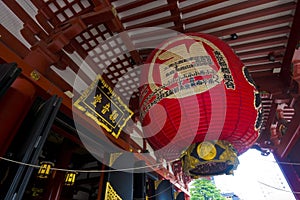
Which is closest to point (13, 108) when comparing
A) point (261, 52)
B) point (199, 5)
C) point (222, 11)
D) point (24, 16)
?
point (24, 16)

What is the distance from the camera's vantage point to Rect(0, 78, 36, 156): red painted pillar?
53.6 inches

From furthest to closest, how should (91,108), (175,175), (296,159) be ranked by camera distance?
(175,175), (296,159), (91,108)

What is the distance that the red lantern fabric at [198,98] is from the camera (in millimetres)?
1334

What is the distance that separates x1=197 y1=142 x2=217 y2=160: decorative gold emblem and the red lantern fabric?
2.3 inches

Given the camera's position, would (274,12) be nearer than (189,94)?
No

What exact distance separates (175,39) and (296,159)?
15.6 feet

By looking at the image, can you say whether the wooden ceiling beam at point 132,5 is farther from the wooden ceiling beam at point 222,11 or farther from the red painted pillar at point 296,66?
the red painted pillar at point 296,66

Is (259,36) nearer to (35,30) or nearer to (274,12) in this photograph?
(274,12)

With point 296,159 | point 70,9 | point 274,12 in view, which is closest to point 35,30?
point 70,9

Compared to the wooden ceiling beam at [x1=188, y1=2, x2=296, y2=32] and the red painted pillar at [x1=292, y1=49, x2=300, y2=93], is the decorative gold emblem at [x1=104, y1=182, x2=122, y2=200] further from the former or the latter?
the red painted pillar at [x1=292, y1=49, x2=300, y2=93]

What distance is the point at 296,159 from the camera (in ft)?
14.2

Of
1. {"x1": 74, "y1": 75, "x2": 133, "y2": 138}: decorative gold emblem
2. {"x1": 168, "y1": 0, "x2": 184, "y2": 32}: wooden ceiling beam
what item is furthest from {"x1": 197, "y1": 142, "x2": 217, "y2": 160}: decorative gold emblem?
{"x1": 168, "y1": 0, "x2": 184, "y2": 32}: wooden ceiling beam

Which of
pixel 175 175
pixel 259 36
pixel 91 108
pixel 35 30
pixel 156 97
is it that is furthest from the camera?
pixel 175 175

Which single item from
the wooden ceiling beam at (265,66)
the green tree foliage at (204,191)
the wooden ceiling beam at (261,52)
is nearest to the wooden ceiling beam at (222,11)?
the wooden ceiling beam at (261,52)
